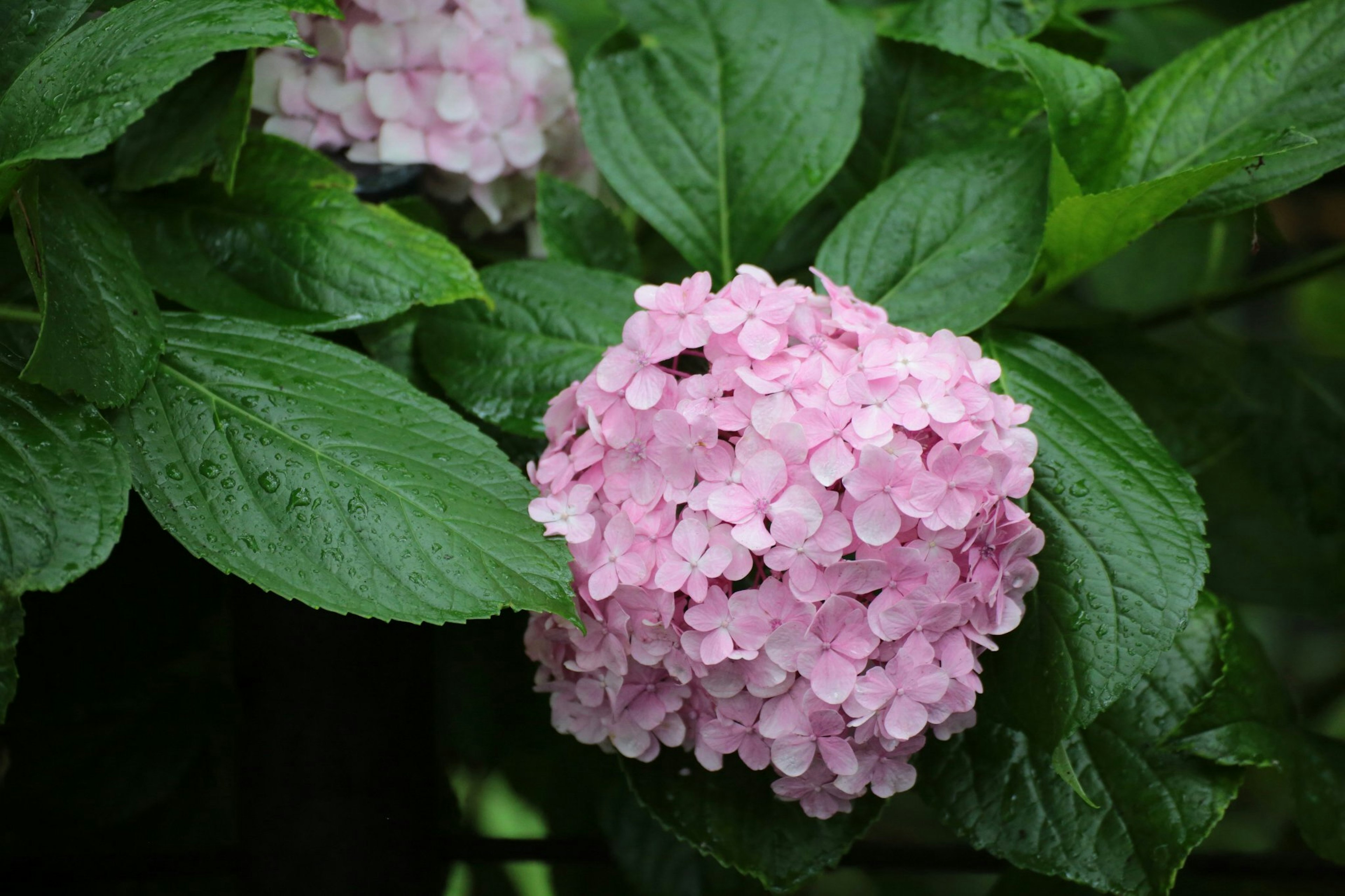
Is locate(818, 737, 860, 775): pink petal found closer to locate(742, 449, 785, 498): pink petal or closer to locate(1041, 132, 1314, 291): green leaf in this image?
locate(742, 449, 785, 498): pink petal

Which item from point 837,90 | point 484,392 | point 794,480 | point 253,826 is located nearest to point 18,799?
point 253,826

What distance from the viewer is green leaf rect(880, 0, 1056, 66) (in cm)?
78

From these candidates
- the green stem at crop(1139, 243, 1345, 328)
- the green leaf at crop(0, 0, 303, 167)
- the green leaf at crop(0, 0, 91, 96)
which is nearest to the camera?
the green leaf at crop(0, 0, 303, 167)

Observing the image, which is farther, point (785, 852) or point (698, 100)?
point (698, 100)

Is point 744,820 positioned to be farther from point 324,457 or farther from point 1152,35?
point 1152,35

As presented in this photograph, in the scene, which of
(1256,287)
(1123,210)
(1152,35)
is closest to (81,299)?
(1123,210)

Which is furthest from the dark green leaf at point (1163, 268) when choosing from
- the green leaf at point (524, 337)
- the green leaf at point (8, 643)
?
the green leaf at point (8, 643)

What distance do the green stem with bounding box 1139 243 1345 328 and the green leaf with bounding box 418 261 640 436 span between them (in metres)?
0.56

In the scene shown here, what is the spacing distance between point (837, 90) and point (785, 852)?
52cm

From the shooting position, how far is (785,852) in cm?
60

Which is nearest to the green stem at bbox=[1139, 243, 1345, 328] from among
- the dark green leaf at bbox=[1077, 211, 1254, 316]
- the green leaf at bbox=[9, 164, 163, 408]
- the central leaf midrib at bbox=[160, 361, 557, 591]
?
the dark green leaf at bbox=[1077, 211, 1254, 316]

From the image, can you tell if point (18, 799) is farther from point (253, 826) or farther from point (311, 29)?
point (311, 29)

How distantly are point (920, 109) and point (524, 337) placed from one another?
0.38 m

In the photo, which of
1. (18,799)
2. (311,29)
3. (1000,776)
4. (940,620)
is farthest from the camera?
(18,799)
